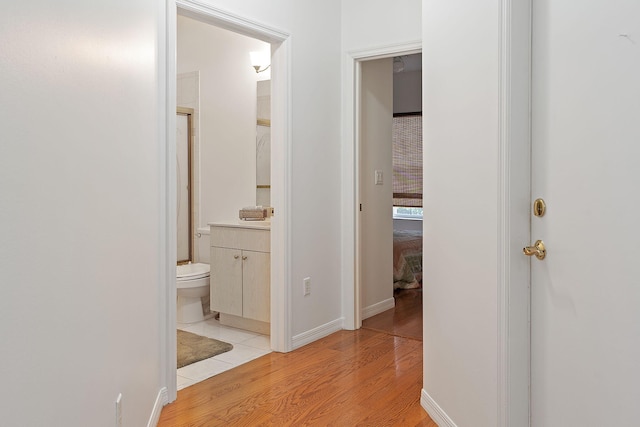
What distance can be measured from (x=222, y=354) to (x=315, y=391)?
0.85 meters

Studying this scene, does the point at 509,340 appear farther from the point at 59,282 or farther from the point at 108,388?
the point at 59,282

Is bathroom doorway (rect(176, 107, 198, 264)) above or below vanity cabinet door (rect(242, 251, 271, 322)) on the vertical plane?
above

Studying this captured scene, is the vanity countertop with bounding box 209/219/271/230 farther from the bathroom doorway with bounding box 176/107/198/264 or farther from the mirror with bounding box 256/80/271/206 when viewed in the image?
the bathroom doorway with bounding box 176/107/198/264

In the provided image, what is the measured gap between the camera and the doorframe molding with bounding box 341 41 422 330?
386cm

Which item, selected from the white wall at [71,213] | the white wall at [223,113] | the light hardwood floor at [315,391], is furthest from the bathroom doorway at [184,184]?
the white wall at [71,213]

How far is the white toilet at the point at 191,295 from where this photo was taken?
4043mm

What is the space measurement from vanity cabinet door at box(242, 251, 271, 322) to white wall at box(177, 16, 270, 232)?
1001 mm

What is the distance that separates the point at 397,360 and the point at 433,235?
3.79 ft

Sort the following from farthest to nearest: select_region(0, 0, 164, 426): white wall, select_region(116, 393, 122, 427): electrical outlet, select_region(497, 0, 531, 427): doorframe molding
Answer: select_region(497, 0, 531, 427): doorframe molding
select_region(116, 393, 122, 427): electrical outlet
select_region(0, 0, 164, 426): white wall

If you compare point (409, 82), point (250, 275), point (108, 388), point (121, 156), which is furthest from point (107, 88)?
point (409, 82)

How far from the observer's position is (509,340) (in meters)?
1.72

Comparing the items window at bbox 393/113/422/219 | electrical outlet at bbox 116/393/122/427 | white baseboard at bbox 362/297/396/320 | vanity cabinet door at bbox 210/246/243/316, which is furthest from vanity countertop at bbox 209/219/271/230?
window at bbox 393/113/422/219

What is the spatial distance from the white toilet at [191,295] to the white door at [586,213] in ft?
9.52

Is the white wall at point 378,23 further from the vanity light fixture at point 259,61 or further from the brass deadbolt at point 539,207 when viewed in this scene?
the brass deadbolt at point 539,207
